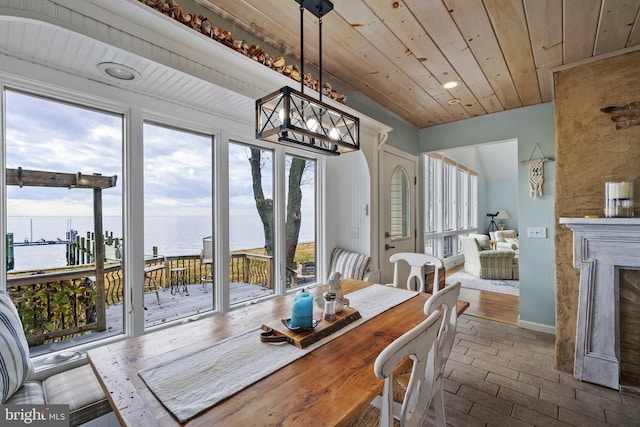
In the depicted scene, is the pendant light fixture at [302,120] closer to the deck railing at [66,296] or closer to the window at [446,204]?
the deck railing at [66,296]

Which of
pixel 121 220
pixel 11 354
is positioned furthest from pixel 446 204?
pixel 11 354

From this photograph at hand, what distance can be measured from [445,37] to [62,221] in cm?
267

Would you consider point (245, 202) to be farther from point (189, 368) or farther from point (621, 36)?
point (621, 36)

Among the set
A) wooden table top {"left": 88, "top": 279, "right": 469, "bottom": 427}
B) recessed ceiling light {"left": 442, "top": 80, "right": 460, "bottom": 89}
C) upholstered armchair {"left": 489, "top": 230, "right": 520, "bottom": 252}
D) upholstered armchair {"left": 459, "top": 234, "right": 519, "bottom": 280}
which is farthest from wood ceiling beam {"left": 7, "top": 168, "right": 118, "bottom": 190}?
upholstered armchair {"left": 489, "top": 230, "right": 520, "bottom": 252}

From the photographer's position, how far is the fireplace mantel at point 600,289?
2.05 meters

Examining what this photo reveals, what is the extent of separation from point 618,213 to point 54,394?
3.55m

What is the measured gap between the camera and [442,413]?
1.54 meters

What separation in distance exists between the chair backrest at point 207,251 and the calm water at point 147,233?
0.03 meters

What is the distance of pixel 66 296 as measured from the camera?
163cm

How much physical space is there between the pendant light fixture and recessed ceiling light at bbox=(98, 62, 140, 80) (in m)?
0.73

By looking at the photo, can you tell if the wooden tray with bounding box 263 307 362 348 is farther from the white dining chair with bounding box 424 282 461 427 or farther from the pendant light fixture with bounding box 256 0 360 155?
the pendant light fixture with bounding box 256 0 360 155

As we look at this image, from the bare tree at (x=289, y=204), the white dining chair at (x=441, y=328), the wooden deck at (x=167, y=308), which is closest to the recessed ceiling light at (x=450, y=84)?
the bare tree at (x=289, y=204)

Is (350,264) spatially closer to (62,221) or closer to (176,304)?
(176,304)

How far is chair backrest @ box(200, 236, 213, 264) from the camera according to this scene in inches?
88.0
